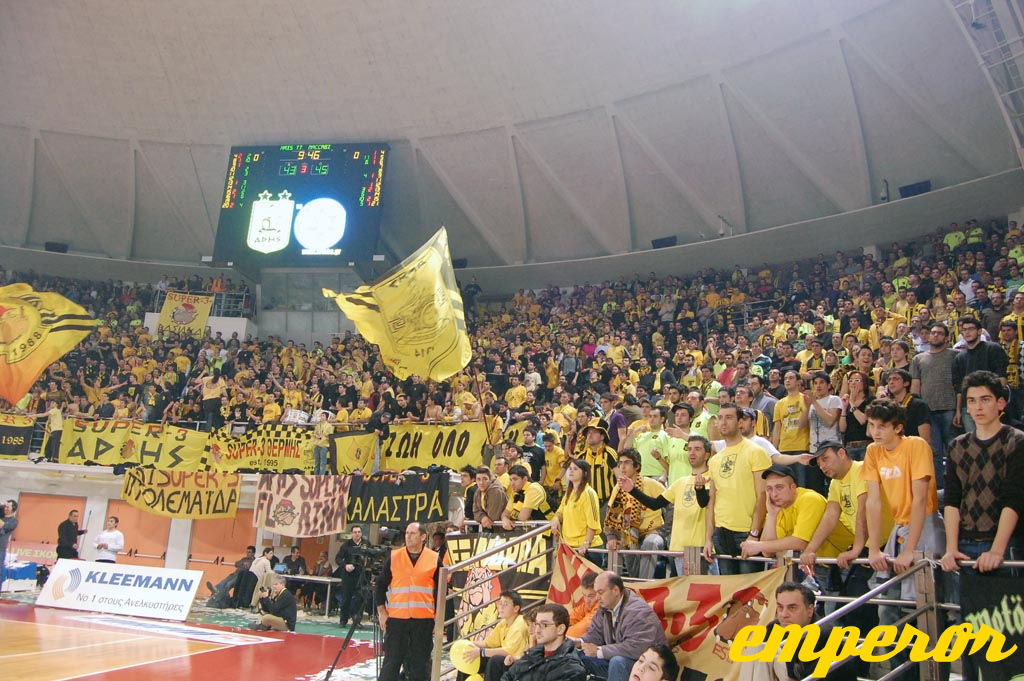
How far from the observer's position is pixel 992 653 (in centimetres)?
472

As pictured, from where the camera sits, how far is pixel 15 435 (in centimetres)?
1912

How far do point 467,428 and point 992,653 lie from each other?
10458 mm

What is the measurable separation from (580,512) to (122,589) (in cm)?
1008

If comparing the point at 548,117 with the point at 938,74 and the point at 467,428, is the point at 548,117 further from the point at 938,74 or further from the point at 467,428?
the point at 467,428

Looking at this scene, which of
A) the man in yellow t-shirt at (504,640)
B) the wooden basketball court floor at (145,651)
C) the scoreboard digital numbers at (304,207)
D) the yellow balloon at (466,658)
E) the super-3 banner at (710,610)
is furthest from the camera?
the scoreboard digital numbers at (304,207)

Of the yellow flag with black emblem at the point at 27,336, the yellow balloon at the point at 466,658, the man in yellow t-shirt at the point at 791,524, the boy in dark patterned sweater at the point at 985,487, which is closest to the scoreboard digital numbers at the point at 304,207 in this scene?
the yellow flag with black emblem at the point at 27,336

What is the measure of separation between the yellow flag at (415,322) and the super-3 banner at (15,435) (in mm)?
11464

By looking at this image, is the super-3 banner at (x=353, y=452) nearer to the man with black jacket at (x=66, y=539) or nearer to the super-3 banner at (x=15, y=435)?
the man with black jacket at (x=66, y=539)

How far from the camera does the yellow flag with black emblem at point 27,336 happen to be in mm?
15766

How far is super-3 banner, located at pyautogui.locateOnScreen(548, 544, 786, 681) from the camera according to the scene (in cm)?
601

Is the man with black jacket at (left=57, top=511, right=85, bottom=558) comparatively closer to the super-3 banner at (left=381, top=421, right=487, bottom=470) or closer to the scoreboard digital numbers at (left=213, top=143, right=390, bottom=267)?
the super-3 banner at (left=381, top=421, right=487, bottom=470)

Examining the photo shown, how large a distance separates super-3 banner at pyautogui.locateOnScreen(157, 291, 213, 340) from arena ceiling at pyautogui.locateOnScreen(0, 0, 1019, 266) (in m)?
2.85

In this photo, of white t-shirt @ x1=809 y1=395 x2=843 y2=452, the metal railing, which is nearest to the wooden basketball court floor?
white t-shirt @ x1=809 y1=395 x2=843 y2=452

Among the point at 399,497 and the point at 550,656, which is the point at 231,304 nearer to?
the point at 399,497
